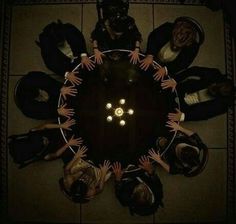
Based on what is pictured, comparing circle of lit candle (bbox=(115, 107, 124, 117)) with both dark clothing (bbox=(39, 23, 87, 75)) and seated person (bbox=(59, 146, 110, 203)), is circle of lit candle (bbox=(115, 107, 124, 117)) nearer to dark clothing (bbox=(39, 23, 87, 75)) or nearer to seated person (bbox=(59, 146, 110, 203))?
seated person (bbox=(59, 146, 110, 203))

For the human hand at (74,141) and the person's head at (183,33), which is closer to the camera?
the person's head at (183,33)

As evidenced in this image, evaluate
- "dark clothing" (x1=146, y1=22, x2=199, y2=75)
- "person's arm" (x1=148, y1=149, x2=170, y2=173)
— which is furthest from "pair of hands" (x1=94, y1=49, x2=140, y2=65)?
"person's arm" (x1=148, y1=149, x2=170, y2=173)

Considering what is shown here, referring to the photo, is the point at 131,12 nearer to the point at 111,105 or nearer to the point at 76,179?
the point at 111,105

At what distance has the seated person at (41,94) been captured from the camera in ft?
10.7

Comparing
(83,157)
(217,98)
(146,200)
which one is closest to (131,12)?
(217,98)

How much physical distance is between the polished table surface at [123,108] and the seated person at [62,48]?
13cm

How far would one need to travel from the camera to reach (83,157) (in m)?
3.30

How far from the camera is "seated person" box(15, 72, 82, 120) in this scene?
10.7 ft

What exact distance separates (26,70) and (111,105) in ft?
3.51

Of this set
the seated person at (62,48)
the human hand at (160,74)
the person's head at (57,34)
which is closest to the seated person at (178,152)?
the human hand at (160,74)

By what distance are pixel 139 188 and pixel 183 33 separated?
148 cm

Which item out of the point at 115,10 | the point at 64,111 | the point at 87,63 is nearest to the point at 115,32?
the point at 115,10

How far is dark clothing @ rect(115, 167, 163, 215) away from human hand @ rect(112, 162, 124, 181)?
41 mm

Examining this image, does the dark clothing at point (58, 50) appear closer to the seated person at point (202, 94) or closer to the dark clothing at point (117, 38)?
the dark clothing at point (117, 38)
